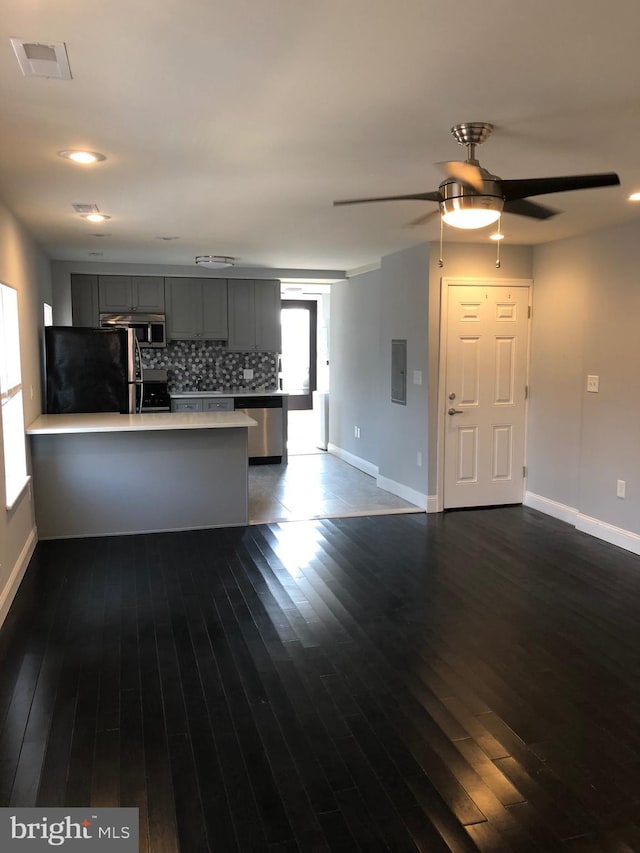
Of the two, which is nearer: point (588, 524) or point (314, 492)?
point (588, 524)

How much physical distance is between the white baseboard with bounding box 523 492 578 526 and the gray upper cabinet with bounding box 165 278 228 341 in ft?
13.0

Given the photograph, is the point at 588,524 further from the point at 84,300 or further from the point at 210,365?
the point at 84,300

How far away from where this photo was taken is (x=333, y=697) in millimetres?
2748

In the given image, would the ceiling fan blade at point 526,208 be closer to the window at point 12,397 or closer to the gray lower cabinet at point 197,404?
the window at point 12,397

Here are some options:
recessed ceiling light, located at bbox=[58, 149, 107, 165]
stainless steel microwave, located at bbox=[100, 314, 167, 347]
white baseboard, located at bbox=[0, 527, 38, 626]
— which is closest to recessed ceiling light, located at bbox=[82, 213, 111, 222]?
recessed ceiling light, located at bbox=[58, 149, 107, 165]

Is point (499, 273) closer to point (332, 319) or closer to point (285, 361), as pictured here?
point (332, 319)

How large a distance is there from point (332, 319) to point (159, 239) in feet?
11.1

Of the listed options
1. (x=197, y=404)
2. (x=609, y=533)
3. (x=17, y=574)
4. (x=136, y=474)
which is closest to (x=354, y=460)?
(x=197, y=404)

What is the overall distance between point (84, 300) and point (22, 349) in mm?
2738

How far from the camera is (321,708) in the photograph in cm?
266

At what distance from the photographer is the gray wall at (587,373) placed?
466cm

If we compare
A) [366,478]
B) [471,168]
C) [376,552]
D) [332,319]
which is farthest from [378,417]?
[471,168]

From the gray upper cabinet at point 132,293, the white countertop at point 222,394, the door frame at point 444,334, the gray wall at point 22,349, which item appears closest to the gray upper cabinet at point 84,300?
the gray upper cabinet at point 132,293

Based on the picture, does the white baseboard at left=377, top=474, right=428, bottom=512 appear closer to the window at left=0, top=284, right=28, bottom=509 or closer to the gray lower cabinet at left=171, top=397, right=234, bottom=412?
the gray lower cabinet at left=171, top=397, right=234, bottom=412
